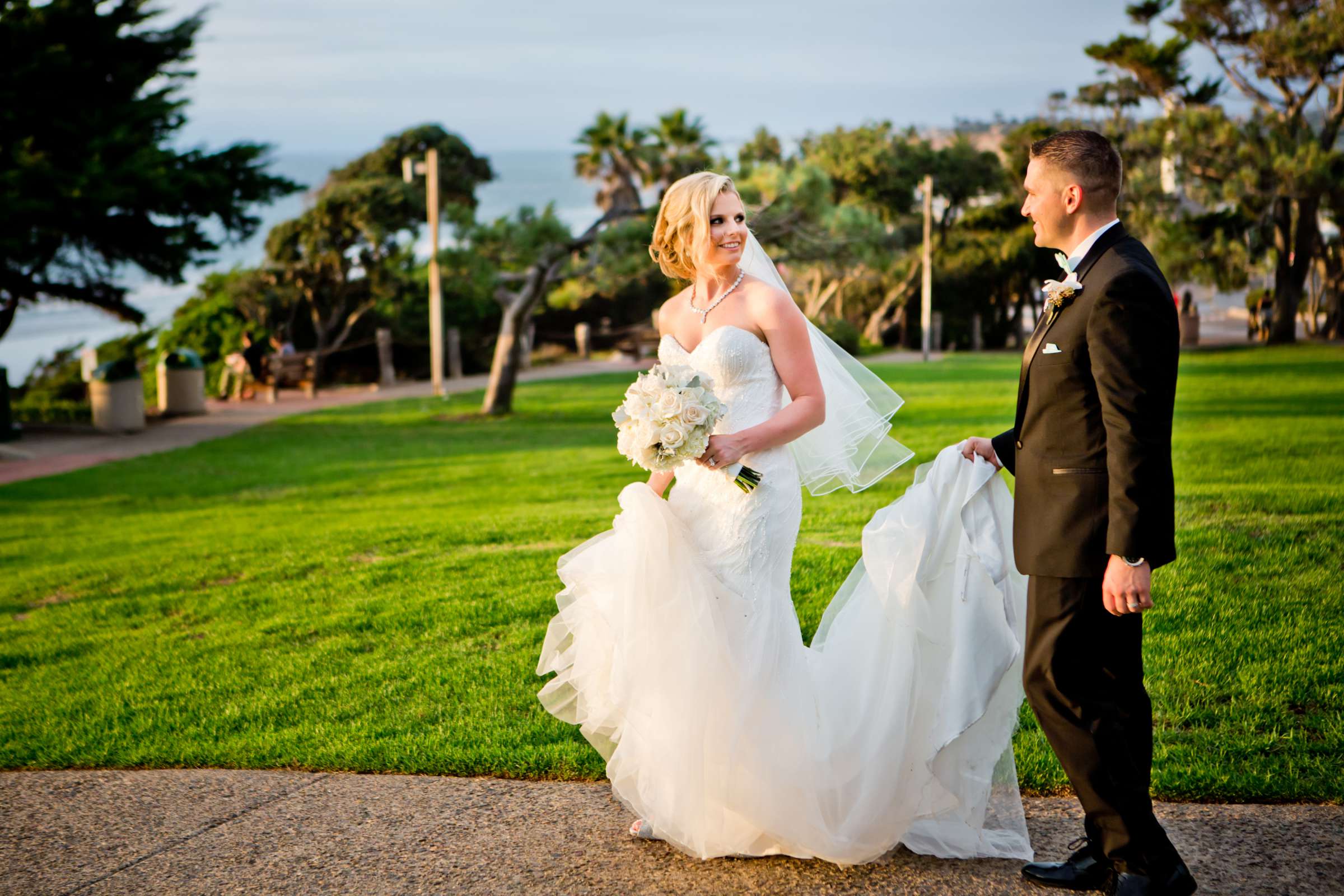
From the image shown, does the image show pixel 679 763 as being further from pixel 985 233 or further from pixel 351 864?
pixel 985 233

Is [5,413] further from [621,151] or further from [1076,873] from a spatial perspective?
[1076,873]

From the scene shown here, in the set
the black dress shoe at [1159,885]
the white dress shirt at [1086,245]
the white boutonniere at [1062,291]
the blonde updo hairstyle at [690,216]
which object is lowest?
the black dress shoe at [1159,885]

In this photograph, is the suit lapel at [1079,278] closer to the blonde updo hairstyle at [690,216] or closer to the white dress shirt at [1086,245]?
the white dress shirt at [1086,245]

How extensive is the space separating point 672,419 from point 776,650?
85cm

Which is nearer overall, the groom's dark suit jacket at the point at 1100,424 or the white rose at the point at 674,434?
the groom's dark suit jacket at the point at 1100,424

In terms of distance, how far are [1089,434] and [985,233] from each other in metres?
40.3

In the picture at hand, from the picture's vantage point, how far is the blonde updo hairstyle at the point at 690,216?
392cm

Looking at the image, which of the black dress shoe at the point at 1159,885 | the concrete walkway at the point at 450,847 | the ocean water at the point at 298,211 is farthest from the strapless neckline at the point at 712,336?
the ocean water at the point at 298,211

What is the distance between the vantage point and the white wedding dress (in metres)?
3.61

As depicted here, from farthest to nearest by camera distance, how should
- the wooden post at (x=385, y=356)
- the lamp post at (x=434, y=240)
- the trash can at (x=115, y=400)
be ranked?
the wooden post at (x=385, y=356) < the lamp post at (x=434, y=240) < the trash can at (x=115, y=400)

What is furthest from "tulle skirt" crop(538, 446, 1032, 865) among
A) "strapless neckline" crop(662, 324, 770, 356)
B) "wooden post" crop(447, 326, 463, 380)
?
"wooden post" crop(447, 326, 463, 380)

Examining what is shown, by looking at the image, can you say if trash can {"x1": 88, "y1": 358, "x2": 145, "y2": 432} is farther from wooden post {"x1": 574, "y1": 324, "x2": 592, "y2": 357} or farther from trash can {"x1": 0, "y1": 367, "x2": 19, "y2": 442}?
wooden post {"x1": 574, "y1": 324, "x2": 592, "y2": 357}

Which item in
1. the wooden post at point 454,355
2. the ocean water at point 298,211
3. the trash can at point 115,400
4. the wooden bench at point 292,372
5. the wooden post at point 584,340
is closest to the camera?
the trash can at point 115,400

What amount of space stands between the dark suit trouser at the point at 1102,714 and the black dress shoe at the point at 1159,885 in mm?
25
